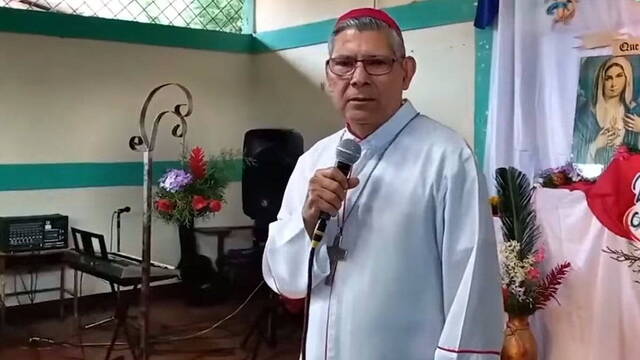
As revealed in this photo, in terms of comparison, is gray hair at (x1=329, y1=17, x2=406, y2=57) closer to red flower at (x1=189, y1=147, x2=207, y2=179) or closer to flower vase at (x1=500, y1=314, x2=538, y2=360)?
flower vase at (x1=500, y1=314, x2=538, y2=360)

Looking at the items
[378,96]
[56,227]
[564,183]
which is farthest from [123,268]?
[378,96]

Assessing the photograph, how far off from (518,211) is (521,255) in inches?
9.0


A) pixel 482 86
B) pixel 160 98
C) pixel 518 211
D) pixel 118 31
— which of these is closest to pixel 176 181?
pixel 160 98

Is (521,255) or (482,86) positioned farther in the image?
(482,86)

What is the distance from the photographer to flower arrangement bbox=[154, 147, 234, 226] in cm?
436

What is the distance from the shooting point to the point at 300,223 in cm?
137

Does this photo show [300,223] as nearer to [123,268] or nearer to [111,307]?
[123,268]

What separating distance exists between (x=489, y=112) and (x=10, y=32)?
10.8ft

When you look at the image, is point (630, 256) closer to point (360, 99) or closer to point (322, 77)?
point (360, 99)

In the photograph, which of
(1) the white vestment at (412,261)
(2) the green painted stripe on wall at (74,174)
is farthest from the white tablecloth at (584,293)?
(2) the green painted stripe on wall at (74,174)

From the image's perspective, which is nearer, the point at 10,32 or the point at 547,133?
the point at 547,133

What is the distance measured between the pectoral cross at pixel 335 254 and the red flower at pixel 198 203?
10.3 feet

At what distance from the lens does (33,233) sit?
4402 millimetres

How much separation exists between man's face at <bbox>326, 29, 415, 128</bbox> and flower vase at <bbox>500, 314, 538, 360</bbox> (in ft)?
7.29
